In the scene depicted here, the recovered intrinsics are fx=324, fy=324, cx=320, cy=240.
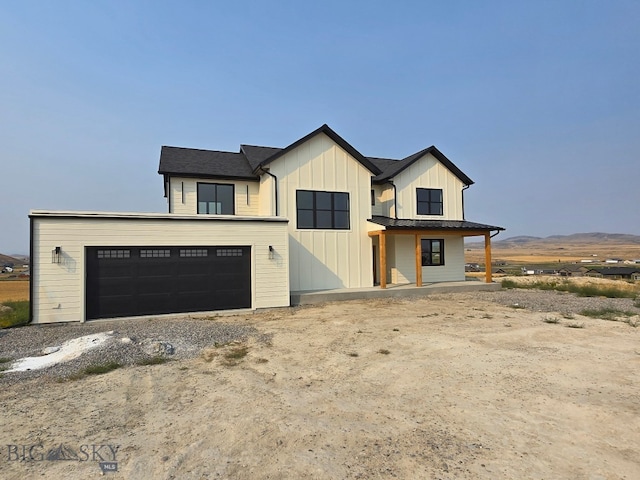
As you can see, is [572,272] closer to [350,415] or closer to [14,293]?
[350,415]

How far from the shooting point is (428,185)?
1812cm

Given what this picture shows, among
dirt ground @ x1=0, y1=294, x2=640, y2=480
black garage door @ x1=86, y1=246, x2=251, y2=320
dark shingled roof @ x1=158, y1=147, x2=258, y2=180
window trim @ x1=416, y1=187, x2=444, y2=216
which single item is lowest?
dirt ground @ x1=0, y1=294, x2=640, y2=480

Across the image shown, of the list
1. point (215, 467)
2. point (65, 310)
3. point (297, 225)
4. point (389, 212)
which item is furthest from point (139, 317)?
point (389, 212)

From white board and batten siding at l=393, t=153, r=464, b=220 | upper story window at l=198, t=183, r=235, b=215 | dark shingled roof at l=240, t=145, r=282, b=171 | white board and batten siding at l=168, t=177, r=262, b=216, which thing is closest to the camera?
white board and batten siding at l=168, t=177, r=262, b=216

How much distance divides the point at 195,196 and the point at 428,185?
12.3 meters

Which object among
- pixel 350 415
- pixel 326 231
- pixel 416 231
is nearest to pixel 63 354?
pixel 350 415

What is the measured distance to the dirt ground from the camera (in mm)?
3031

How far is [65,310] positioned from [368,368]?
30.7 feet

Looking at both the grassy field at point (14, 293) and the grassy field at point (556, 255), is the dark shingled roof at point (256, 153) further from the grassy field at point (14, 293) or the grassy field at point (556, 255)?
the grassy field at point (556, 255)

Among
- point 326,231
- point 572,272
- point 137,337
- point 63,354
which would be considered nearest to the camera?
point 63,354

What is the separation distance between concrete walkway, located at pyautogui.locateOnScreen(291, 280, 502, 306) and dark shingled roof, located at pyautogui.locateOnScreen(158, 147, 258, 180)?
253 inches

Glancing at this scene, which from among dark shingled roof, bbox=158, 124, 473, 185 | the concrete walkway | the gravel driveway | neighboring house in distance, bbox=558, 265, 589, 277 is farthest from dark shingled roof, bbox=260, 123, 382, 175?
neighboring house in distance, bbox=558, 265, 589, 277

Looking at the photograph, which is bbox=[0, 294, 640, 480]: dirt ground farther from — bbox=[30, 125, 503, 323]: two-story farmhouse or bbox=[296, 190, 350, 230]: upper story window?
bbox=[296, 190, 350, 230]: upper story window

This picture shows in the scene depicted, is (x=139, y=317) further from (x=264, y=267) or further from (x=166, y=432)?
(x=166, y=432)
